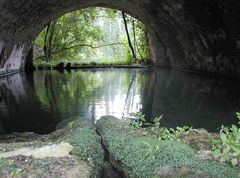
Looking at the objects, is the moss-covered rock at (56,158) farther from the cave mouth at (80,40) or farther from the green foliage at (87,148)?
the cave mouth at (80,40)

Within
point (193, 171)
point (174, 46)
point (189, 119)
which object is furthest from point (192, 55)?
point (193, 171)

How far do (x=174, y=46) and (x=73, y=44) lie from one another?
11.5 meters

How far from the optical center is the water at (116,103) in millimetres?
5879

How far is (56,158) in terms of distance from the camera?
9.39 feet

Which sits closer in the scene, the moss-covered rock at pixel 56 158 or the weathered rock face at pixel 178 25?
the moss-covered rock at pixel 56 158

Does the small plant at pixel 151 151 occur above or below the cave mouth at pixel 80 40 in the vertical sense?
below

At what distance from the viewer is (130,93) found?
910 cm

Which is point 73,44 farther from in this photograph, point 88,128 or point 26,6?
point 88,128

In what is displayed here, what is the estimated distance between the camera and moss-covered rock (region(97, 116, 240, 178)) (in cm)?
263

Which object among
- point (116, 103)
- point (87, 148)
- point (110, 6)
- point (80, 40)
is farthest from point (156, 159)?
point (80, 40)

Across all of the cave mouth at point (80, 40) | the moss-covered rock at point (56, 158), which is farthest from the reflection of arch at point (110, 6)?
the moss-covered rock at point (56, 158)

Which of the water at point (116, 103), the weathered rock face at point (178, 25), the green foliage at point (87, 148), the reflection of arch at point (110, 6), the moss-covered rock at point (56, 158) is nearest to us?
the moss-covered rock at point (56, 158)

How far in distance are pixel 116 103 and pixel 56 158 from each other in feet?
15.4

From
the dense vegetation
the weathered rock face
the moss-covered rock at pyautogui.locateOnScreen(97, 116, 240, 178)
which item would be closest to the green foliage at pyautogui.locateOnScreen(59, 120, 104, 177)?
the moss-covered rock at pyautogui.locateOnScreen(97, 116, 240, 178)
